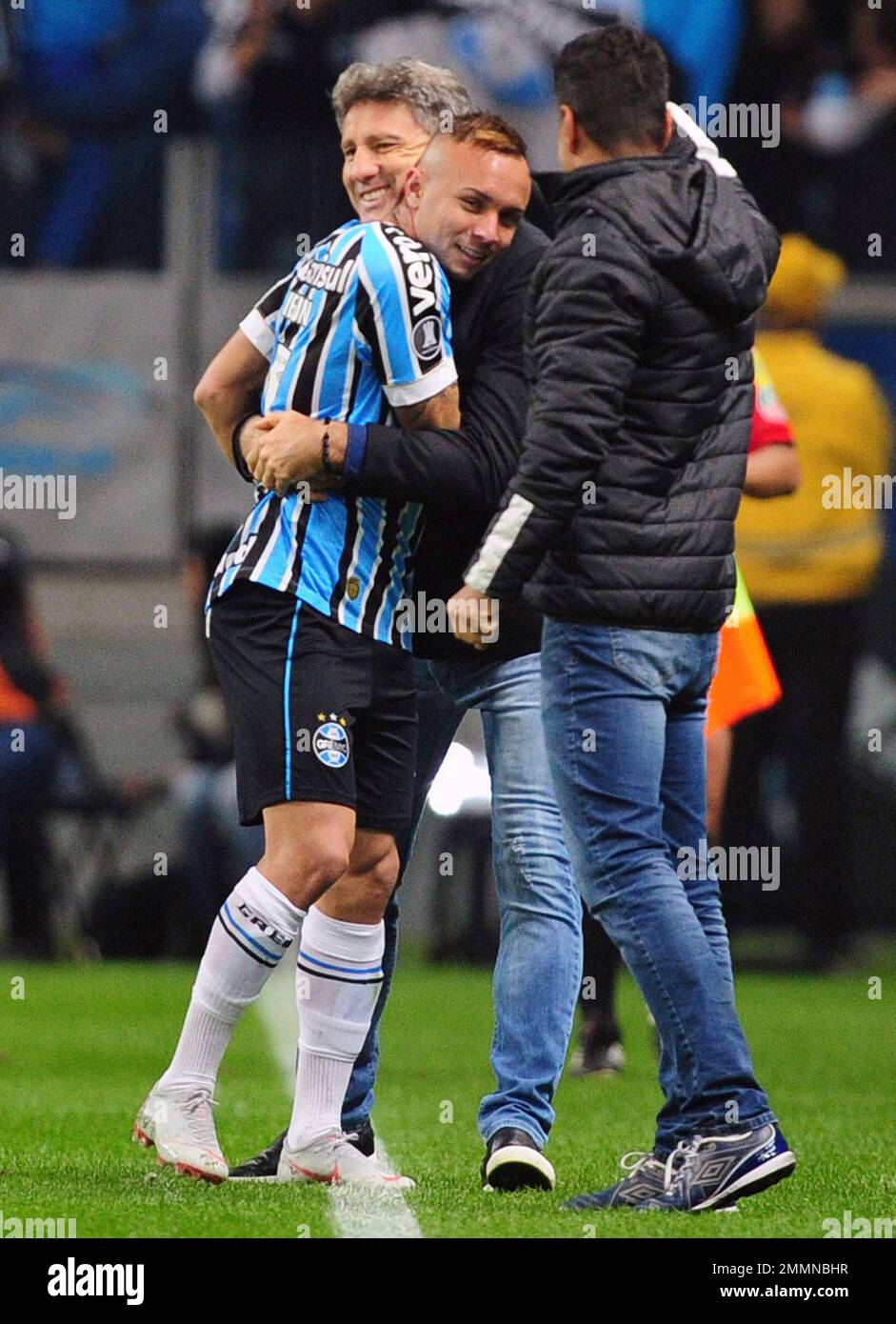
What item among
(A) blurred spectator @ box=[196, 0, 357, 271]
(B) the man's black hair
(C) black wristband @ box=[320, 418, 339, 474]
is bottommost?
(C) black wristband @ box=[320, 418, 339, 474]

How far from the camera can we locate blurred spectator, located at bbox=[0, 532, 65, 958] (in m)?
10.9

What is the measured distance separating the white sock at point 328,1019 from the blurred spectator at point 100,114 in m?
8.58

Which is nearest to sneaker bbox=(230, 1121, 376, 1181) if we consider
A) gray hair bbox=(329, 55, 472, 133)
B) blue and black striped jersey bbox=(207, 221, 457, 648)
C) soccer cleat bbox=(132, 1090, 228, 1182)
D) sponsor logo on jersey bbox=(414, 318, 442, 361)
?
soccer cleat bbox=(132, 1090, 228, 1182)

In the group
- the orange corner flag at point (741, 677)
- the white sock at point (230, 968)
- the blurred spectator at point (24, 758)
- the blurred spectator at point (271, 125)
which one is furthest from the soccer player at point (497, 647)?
the blurred spectator at point (271, 125)

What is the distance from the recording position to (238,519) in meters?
13.6

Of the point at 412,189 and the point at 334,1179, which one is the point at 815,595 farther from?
the point at 334,1179

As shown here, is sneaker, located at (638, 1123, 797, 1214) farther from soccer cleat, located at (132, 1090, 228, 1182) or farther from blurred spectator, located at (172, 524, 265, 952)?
blurred spectator, located at (172, 524, 265, 952)

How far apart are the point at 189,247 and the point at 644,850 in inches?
379

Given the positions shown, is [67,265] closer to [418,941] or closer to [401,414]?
[418,941]

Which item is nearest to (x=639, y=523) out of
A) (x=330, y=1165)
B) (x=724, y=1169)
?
(x=724, y=1169)

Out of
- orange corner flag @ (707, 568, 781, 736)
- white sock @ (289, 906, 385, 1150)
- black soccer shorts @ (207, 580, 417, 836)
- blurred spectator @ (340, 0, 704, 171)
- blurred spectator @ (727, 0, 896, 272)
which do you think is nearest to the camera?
black soccer shorts @ (207, 580, 417, 836)

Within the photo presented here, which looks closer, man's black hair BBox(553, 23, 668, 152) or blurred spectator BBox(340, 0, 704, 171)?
man's black hair BBox(553, 23, 668, 152)

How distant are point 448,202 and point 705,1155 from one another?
6.17 ft

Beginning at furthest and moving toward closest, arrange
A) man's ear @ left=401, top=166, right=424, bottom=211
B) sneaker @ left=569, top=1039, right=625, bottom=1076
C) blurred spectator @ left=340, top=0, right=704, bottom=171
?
blurred spectator @ left=340, top=0, right=704, bottom=171 < sneaker @ left=569, top=1039, right=625, bottom=1076 < man's ear @ left=401, top=166, right=424, bottom=211
